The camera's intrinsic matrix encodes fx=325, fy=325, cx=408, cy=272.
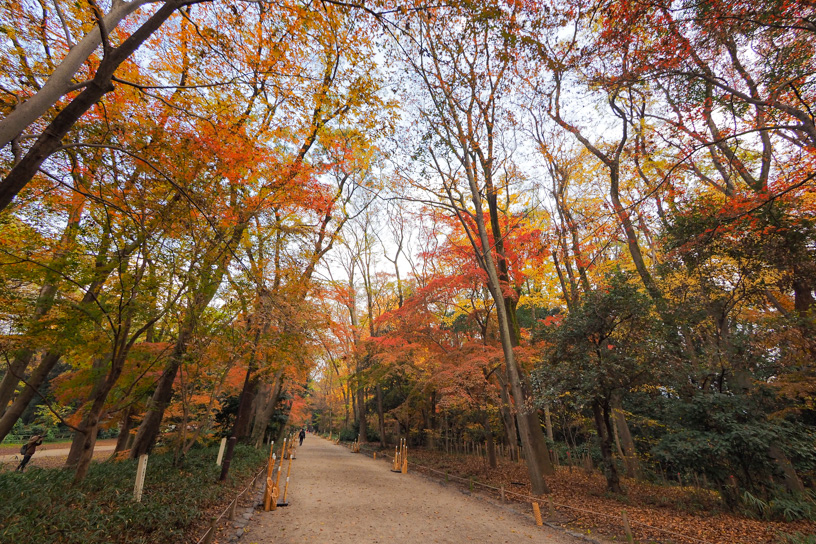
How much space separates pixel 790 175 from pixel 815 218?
3.66 feet

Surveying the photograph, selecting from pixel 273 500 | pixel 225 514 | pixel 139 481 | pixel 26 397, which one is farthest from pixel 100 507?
pixel 26 397

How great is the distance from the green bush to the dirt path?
1313mm

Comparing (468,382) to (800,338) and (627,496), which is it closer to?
(627,496)

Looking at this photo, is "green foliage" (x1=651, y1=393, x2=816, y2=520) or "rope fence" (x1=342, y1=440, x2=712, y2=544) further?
"green foliage" (x1=651, y1=393, x2=816, y2=520)

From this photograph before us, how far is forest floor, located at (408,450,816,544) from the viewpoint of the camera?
A: 18.7ft

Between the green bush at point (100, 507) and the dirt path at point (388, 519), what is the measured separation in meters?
1.31

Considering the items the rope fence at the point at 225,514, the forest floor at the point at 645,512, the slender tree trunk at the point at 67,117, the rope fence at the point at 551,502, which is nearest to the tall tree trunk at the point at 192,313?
the slender tree trunk at the point at 67,117

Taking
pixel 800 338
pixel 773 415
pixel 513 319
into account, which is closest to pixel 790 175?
pixel 800 338

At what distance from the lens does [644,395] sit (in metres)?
9.16

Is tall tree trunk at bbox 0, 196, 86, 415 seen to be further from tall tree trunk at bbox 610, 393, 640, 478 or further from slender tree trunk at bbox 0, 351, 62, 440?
tall tree trunk at bbox 610, 393, 640, 478

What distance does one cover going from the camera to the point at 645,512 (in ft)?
23.3

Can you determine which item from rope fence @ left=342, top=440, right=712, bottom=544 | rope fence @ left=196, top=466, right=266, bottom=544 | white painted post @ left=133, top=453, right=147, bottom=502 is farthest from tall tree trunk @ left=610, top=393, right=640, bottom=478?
white painted post @ left=133, top=453, right=147, bottom=502

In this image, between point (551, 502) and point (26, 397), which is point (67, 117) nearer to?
point (26, 397)

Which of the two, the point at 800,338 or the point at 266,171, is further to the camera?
the point at 266,171
